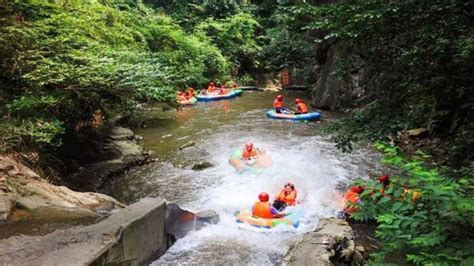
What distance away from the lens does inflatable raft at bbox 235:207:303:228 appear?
22.4 ft

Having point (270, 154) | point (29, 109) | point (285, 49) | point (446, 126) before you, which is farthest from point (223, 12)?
point (29, 109)

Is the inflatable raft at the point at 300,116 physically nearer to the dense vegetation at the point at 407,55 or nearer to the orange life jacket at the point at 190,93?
the orange life jacket at the point at 190,93

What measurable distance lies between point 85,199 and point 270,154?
5.79 m

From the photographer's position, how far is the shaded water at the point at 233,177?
6.29 meters

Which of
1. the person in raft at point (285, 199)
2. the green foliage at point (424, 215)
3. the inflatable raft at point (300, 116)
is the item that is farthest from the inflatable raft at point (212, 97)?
the green foliage at point (424, 215)

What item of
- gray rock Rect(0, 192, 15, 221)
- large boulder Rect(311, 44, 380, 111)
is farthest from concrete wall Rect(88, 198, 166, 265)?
large boulder Rect(311, 44, 380, 111)

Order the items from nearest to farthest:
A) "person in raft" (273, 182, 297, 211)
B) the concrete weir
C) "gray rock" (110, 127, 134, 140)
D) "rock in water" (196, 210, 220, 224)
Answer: the concrete weir → "rock in water" (196, 210, 220, 224) → "person in raft" (273, 182, 297, 211) → "gray rock" (110, 127, 134, 140)

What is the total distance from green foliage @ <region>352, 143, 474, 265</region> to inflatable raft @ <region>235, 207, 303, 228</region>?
4.16 m

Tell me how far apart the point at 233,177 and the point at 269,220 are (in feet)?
8.70

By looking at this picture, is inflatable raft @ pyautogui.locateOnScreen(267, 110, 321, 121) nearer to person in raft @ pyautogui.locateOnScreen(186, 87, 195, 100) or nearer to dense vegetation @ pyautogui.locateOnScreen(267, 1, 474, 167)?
person in raft @ pyautogui.locateOnScreen(186, 87, 195, 100)

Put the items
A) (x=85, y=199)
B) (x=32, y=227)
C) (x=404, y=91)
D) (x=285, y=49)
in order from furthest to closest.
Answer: (x=285, y=49), (x=85, y=199), (x=32, y=227), (x=404, y=91)

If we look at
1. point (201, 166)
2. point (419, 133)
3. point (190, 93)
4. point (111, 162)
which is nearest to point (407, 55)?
point (201, 166)

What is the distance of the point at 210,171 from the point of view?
9.85m

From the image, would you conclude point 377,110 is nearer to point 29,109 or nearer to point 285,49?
point 29,109
